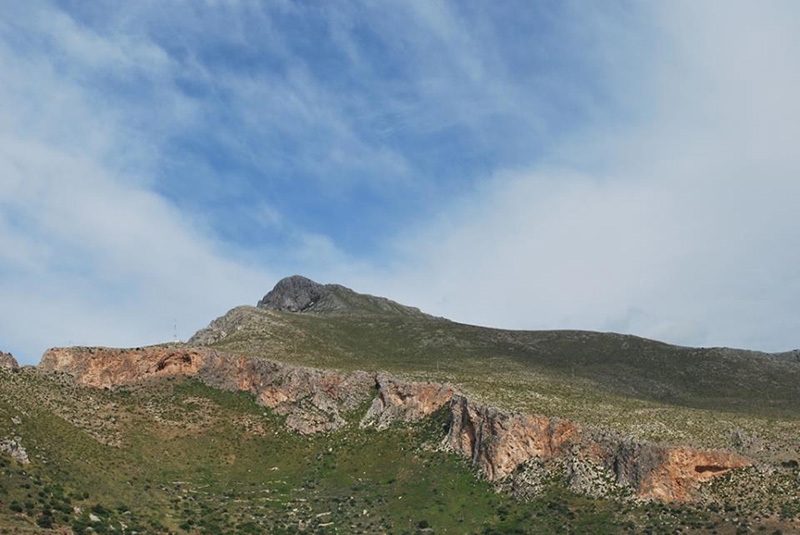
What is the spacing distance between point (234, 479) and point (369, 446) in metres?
14.1

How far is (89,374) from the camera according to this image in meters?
76.5

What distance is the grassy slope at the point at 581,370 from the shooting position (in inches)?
2498

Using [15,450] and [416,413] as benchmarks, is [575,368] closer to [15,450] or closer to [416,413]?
[416,413]

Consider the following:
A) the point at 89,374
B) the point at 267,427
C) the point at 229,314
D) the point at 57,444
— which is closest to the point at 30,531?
the point at 57,444

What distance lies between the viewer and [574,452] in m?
59.9

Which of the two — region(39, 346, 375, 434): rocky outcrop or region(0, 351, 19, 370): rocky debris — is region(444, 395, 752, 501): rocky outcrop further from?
region(0, 351, 19, 370): rocky debris

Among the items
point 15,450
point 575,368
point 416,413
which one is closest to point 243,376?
point 416,413

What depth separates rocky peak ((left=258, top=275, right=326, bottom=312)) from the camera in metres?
163

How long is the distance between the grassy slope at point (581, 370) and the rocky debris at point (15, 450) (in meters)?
36.6

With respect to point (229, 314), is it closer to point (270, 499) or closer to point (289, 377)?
point (289, 377)

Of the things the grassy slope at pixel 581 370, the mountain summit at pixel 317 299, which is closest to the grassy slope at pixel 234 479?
the grassy slope at pixel 581 370

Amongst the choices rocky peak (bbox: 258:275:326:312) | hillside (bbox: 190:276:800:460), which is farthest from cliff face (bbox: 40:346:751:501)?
rocky peak (bbox: 258:275:326:312)

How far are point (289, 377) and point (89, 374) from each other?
914 inches

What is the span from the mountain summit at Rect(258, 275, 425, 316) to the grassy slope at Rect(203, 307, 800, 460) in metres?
23.6
